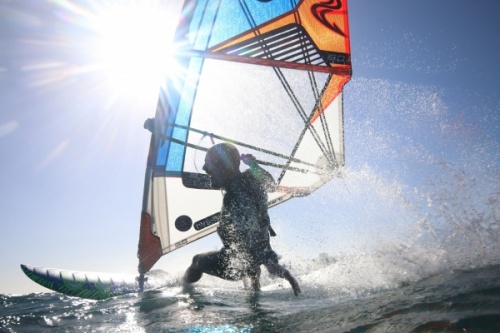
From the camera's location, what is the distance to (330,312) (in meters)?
2.45

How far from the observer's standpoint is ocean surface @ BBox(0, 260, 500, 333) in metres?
1.73

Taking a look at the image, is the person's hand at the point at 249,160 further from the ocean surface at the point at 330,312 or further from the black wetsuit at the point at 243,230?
the ocean surface at the point at 330,312

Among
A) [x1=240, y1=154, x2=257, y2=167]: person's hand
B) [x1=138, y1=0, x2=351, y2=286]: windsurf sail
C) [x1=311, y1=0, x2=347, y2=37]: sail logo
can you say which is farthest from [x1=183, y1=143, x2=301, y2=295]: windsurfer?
[x1=311, y1=0, x2=347, y2=37]: sail logo

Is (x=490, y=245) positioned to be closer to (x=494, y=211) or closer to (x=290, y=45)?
(x=494, y=211)

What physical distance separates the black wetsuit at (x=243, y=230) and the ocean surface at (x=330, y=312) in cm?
42

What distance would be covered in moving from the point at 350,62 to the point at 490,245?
3.56 metres

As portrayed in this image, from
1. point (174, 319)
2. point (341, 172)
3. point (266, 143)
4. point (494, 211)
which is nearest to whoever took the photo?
point (174, 319)

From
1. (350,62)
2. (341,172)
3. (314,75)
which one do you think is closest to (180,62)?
(314,75)

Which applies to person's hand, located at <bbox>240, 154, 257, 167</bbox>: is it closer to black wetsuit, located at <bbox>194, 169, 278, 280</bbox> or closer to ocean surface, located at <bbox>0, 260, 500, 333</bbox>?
black wetsuit, located at <bbox>194, 169, 278, 280</bbox>

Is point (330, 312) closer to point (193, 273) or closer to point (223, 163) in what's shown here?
point (223, 163)

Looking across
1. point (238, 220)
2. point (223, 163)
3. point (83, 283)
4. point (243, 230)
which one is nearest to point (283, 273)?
point (243, 230)

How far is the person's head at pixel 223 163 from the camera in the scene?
4219 mm

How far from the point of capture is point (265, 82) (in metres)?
5.58

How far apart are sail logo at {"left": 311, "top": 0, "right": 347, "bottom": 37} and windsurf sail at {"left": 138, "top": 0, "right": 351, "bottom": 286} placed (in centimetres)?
2
